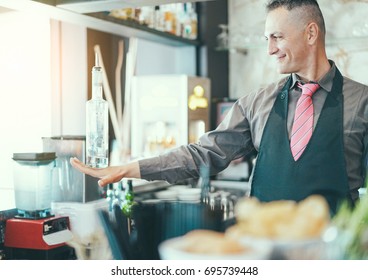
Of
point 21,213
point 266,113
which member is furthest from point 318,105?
point 21,213

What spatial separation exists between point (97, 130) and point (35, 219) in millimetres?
409

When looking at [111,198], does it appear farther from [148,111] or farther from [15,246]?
[148,111]

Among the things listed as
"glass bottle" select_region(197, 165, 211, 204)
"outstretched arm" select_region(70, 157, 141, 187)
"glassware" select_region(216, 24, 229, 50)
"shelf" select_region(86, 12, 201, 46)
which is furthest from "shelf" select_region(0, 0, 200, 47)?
"glass bottle" select_region(197, 165, 211, 204)

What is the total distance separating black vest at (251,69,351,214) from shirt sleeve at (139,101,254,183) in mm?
177

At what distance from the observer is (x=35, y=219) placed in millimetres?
2035

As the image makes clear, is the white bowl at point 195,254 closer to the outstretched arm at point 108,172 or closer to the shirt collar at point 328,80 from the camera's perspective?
the outstretched arm at point 108,172

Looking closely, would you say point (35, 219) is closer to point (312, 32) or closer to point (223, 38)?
point (312, 32)

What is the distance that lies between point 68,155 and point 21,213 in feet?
0.94

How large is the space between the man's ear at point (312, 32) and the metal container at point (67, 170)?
0.97 meters

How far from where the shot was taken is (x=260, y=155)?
1818 millimetres

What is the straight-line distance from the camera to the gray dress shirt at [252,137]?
1.75 meters

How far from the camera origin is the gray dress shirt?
5.74 feet

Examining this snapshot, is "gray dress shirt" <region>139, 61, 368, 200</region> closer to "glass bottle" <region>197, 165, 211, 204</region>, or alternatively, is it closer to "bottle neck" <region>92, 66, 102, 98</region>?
"glass bottle" <region>197, 165, 211, 204</region>
